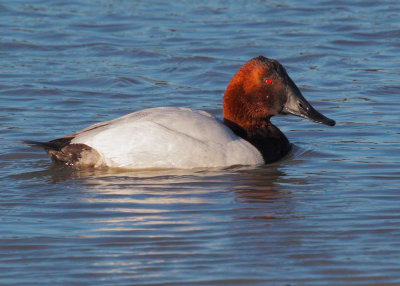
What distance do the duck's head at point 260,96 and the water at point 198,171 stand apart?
0.43m

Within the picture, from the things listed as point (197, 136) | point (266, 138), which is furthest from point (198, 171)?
point (266, 138)

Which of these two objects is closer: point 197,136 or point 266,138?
point 197,136

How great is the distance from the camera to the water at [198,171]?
484cm

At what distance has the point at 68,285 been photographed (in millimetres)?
4500

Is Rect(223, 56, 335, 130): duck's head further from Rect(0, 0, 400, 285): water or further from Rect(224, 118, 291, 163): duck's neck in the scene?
Rect(0, 0, 400, 285): water

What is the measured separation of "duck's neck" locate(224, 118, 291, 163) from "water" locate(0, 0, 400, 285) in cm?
12

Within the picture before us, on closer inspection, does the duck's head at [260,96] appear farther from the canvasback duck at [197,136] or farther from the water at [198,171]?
the water at [198,171]

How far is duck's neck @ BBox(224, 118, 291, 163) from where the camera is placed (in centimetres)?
736

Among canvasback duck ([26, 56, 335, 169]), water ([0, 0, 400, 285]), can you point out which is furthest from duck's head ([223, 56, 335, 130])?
water ([0, 0, 400, 285])

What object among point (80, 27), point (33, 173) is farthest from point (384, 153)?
point (80, 27)

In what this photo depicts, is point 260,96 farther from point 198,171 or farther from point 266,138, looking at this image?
point 198,171

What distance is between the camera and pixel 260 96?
751 cm

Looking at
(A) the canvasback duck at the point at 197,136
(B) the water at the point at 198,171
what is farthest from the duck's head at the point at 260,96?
(B) the water at the point at 198,171

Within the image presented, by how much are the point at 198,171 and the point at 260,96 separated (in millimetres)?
1045
